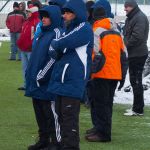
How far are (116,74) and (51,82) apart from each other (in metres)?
1.49

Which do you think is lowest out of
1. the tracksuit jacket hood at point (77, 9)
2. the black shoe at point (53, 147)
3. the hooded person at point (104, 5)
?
the black shoe at point (53, 147)

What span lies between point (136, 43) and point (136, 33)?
7.0 inches

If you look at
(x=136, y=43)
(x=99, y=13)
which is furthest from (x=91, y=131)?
(x=136, y=43)

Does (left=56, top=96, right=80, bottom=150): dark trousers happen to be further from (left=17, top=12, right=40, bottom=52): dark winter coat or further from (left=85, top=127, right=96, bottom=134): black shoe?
(left=17, top=12, right=40, bottom=52): dark winter coat

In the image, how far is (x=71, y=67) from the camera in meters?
6.55

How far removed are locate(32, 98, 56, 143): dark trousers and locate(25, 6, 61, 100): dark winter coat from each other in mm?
138

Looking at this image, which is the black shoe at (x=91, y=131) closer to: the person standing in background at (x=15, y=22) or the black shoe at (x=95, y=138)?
the black shoe at (x=95, y=138)

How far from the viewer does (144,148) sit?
7.90 metres

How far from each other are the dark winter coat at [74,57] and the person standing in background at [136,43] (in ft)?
11.1

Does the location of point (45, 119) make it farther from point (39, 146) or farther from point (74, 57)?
point (74, 57)

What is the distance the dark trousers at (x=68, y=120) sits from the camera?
662cm

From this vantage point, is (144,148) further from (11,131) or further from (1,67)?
(1,67)

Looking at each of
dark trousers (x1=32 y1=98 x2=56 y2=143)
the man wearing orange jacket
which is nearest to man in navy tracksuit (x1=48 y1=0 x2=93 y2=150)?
dark trousers (x1=32 y1=98 x2=56 y2=143)

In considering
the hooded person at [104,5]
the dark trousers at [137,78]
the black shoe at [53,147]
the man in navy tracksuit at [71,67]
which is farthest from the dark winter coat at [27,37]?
the man in navy tracksuit at [71,67]
